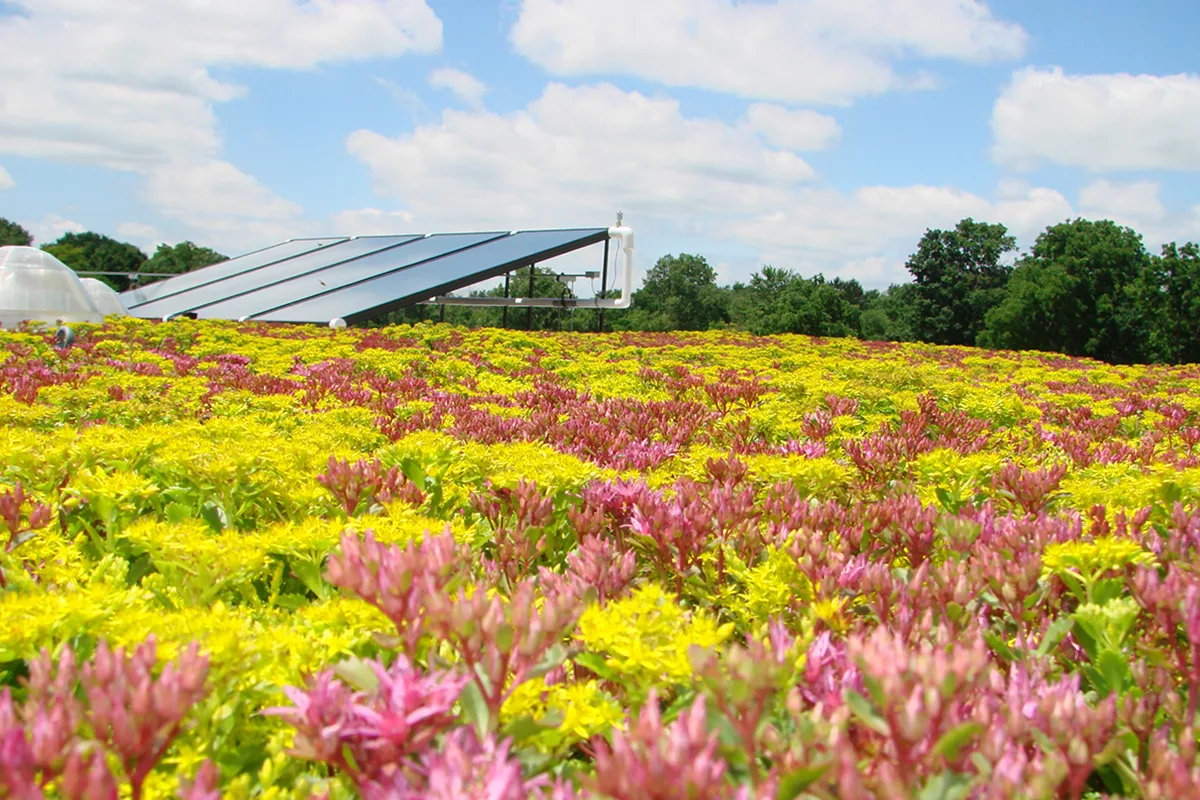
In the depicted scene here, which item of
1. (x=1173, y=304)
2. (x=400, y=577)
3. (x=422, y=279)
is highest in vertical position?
(x=1173, y=304)

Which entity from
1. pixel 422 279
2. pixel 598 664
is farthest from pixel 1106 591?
pixel 422 279

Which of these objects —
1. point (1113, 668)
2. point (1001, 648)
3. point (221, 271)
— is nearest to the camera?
point (1113, 668)

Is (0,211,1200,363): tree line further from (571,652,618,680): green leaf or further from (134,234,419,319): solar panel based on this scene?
(571,652,618,680): green leaf

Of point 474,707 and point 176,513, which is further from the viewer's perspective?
point 176,513

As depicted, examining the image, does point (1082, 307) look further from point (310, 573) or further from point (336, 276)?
point (310, 573)

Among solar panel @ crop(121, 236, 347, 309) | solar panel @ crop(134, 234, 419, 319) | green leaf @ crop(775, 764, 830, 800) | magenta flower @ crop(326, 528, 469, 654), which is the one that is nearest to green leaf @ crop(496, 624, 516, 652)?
magenta flower @ crop(326, 528, 469, 654)

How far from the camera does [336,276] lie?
69.3 feet

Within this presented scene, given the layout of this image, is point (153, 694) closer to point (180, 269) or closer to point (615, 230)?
point (615, 230)

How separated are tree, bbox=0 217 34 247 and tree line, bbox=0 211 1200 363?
0.48 ft

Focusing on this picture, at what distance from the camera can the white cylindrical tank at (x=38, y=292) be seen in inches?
668

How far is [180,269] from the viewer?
9344 centimetres

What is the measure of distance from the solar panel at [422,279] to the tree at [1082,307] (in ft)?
Answer: 146

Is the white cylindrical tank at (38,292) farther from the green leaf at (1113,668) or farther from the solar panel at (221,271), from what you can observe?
the green leaf at (1113,668)

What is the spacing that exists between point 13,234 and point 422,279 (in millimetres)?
93743
